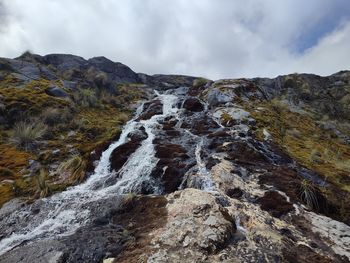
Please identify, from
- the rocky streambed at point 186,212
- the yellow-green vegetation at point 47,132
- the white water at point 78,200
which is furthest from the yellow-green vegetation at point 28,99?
the rocky streambed at point 186,212

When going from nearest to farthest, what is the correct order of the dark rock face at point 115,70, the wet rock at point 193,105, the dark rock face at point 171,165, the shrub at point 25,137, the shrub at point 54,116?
the dark rock face at point 171,165 → the shrub at point 25,137 → the shrub at point 54,116 → the wet rock at point 193,105 → the dark rock face at point 115,70

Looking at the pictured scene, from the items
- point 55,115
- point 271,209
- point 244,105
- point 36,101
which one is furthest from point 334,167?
point 36,101

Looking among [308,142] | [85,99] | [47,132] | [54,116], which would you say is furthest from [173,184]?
[85,99]

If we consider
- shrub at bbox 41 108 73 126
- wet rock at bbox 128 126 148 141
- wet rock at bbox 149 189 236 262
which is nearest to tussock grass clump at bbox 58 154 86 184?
wet rock at bbox 128 126 148 141

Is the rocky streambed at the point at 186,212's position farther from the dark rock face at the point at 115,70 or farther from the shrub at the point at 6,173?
the dark rock face at the point at 115,70

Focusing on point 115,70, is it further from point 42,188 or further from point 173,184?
point 173,184

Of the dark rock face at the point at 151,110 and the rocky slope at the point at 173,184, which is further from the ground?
the dark rock face at the point at 151,110

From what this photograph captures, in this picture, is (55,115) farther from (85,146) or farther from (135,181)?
(135,181)

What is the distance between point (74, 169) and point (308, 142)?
83.2ft

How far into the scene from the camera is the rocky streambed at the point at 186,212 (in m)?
13.5

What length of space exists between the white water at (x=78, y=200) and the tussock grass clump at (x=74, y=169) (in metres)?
0.87

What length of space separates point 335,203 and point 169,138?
688 inches

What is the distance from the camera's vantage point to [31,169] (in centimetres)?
2675

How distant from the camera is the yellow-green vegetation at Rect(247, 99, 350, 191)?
2572cm
